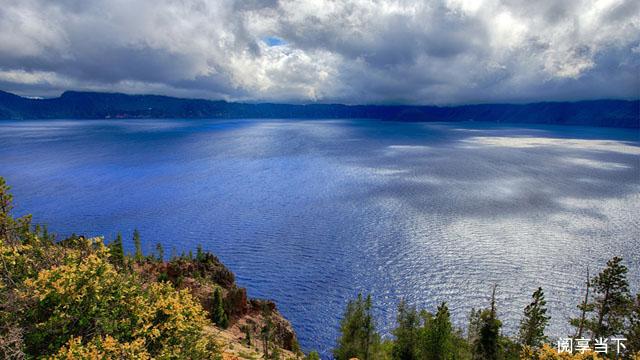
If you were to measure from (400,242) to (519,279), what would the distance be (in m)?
42.3

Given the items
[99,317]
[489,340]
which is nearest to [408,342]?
[489,340]

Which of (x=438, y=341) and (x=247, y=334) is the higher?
(x=438, y=341)

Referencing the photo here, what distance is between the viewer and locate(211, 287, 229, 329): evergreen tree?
8200cm

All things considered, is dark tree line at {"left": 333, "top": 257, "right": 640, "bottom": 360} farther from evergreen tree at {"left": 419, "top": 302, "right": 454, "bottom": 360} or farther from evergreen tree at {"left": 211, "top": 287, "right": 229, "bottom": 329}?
evergreen tree at {"left": 211, "top": 287, "right": 229, "bottom": 329}

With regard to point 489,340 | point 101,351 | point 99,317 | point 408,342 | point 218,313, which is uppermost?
point 99,317

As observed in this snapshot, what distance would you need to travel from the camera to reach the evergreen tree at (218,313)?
82.0 metres

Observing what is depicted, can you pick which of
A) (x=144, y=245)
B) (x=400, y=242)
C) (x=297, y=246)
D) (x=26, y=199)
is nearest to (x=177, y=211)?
(x=144, y=245)

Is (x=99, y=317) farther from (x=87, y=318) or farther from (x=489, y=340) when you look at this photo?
(x=489, y=340)

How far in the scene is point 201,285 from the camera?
9244 centimetres

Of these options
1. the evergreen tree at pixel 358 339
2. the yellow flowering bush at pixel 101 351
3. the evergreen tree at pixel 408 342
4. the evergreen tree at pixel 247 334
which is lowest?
the evergreen tree at pixel 247 334

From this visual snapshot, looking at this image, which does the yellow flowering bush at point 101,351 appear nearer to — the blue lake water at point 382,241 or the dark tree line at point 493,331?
the dark tree line at point 493,331

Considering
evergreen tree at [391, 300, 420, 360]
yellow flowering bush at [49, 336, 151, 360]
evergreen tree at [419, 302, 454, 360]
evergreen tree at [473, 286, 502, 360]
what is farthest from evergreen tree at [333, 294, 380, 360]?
yellow flowering bush at [49, 336, 151, 360]

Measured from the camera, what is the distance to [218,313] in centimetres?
8244

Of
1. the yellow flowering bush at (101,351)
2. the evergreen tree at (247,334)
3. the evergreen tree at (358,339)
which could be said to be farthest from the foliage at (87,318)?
the evergreen tree at (247,334)
